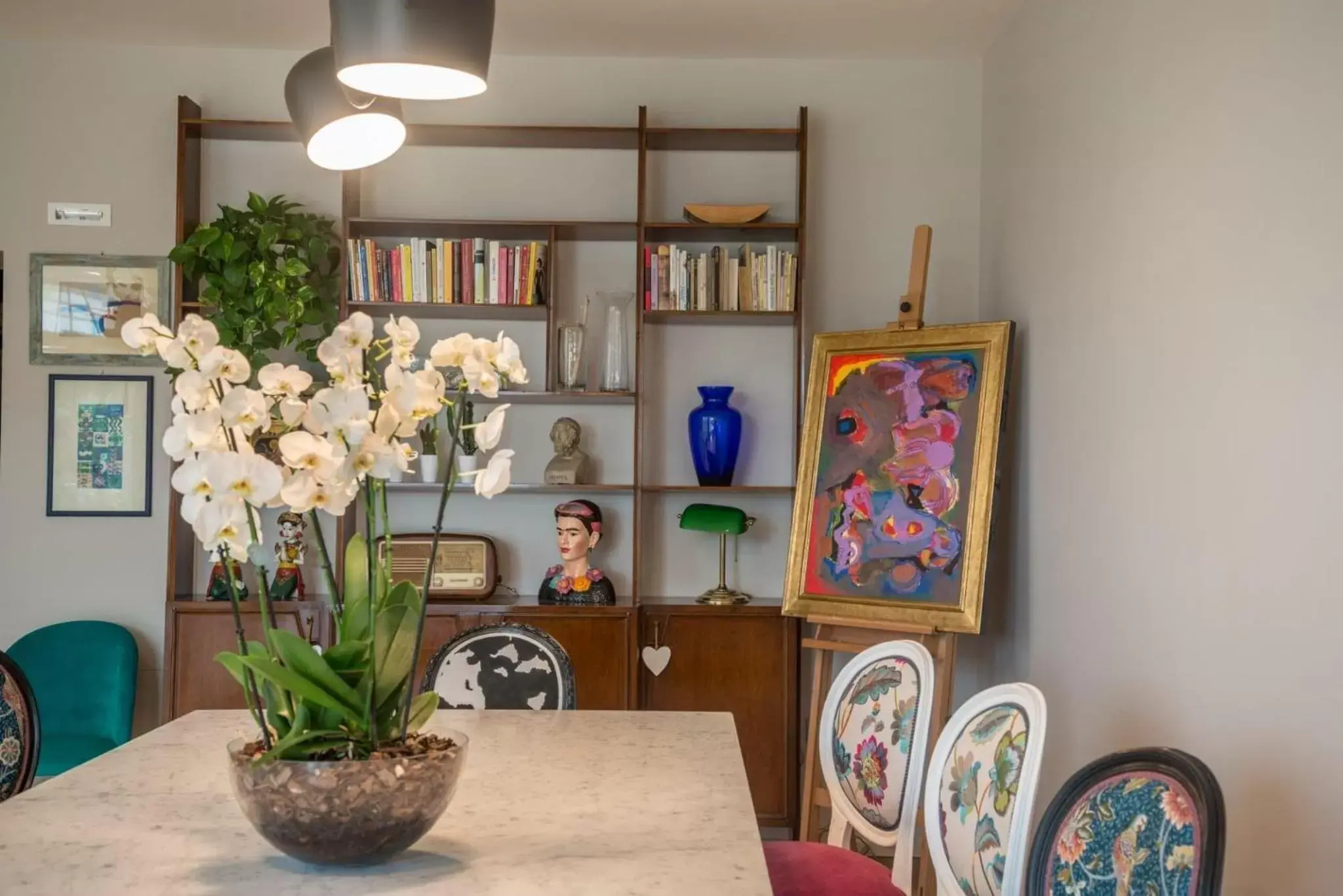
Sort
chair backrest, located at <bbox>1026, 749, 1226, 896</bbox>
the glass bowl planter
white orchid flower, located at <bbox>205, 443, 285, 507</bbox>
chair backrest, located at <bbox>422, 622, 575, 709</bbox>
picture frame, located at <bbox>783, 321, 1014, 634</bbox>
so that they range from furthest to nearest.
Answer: picture frame, located at <bbox>783, 321, 1014, 634</bbox>, chair backrest, located at <bbox>422, 622, 575, 709</bbox>, the glass bowl planter, white orchid flower, located at <bbox>205, 443, 285, 507</bbox>, chair backrest, located at <bbox>1026, 749, 1226, 896</bbox>

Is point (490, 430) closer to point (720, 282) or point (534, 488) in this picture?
point (534, 488)

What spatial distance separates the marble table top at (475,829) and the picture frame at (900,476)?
1.51 meters

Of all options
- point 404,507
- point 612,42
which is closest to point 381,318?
point 404,507

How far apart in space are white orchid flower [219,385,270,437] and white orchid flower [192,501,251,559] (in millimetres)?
110

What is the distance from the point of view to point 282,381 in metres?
1.72

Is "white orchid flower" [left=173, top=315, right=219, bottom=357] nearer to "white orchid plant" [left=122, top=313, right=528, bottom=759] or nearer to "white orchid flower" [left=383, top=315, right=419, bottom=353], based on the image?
"white orchid plant" [left=122, top=313, right=528, bottom=759]

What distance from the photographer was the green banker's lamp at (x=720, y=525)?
458 centimetres

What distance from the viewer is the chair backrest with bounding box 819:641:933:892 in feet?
8.16

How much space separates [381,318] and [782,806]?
240 cm

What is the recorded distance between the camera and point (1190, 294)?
2723mm

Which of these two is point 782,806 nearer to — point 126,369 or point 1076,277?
point 1076,277

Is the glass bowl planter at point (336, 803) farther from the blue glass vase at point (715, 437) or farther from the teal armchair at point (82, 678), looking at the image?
the teal armchair at point (82, 678)

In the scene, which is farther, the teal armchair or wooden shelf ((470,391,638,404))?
wooden shelf ((470,391,638,404))

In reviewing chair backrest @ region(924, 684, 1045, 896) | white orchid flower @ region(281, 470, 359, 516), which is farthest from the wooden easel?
white orchid flower @ region(281, 470, 359, 516)
